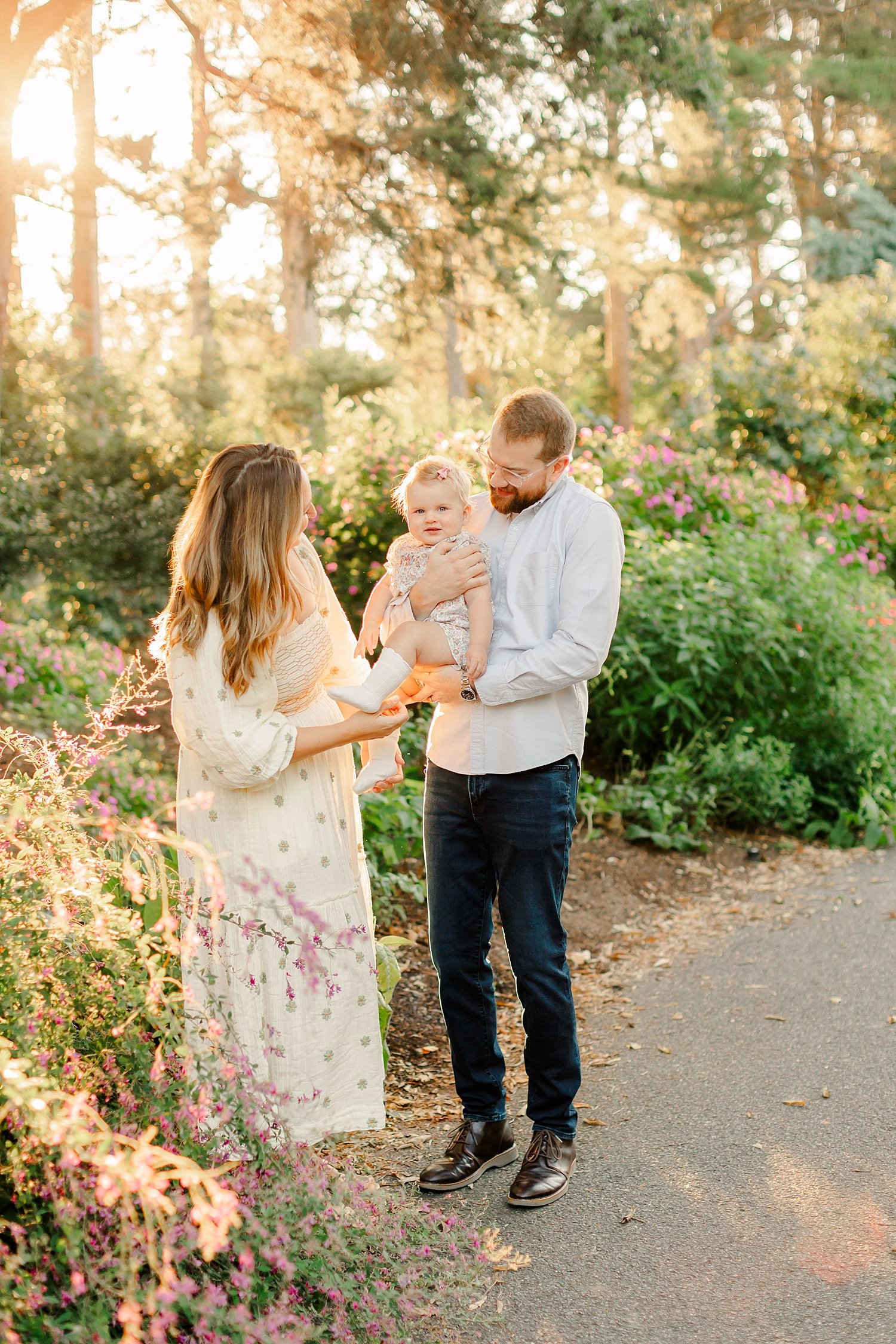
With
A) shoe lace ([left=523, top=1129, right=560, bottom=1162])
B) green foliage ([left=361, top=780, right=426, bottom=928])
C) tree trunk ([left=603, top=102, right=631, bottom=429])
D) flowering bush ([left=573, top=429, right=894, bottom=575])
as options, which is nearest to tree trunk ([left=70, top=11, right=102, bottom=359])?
flowering bush ([left=573, top=429, right=894, bottom=575])

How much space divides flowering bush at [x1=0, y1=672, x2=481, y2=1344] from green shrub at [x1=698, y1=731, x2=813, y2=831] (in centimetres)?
414

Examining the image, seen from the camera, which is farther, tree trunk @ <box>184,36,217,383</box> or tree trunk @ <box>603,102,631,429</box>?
tree trunk @ <box>603,102,631,429</box>

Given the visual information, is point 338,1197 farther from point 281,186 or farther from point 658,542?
point 281,186

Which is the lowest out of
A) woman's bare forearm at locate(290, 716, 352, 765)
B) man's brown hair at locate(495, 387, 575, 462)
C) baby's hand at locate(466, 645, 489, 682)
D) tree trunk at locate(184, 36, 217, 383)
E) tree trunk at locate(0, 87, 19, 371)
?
woman's bare forearm at locate(290, 716, 352, 765)

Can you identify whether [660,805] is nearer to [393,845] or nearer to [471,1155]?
[393,845]

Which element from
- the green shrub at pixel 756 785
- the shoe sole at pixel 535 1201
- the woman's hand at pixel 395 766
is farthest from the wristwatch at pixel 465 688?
the green shrub at pixel 756 785

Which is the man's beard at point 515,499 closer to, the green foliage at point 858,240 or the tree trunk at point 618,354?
the tree trunk at point 618,354

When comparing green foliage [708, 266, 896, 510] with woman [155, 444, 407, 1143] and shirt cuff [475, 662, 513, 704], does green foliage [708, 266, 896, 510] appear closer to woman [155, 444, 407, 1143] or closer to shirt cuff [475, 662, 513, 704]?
shirt cuff [475, 662, 513, 704]

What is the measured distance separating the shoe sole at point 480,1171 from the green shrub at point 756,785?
3323 millimetres

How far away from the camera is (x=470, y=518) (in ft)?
10.2

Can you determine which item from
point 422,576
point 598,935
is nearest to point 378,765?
point 422,576

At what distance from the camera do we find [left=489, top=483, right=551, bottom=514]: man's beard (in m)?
2.93

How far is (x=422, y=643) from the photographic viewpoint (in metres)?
2.93

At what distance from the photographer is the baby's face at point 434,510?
298 centimetres
